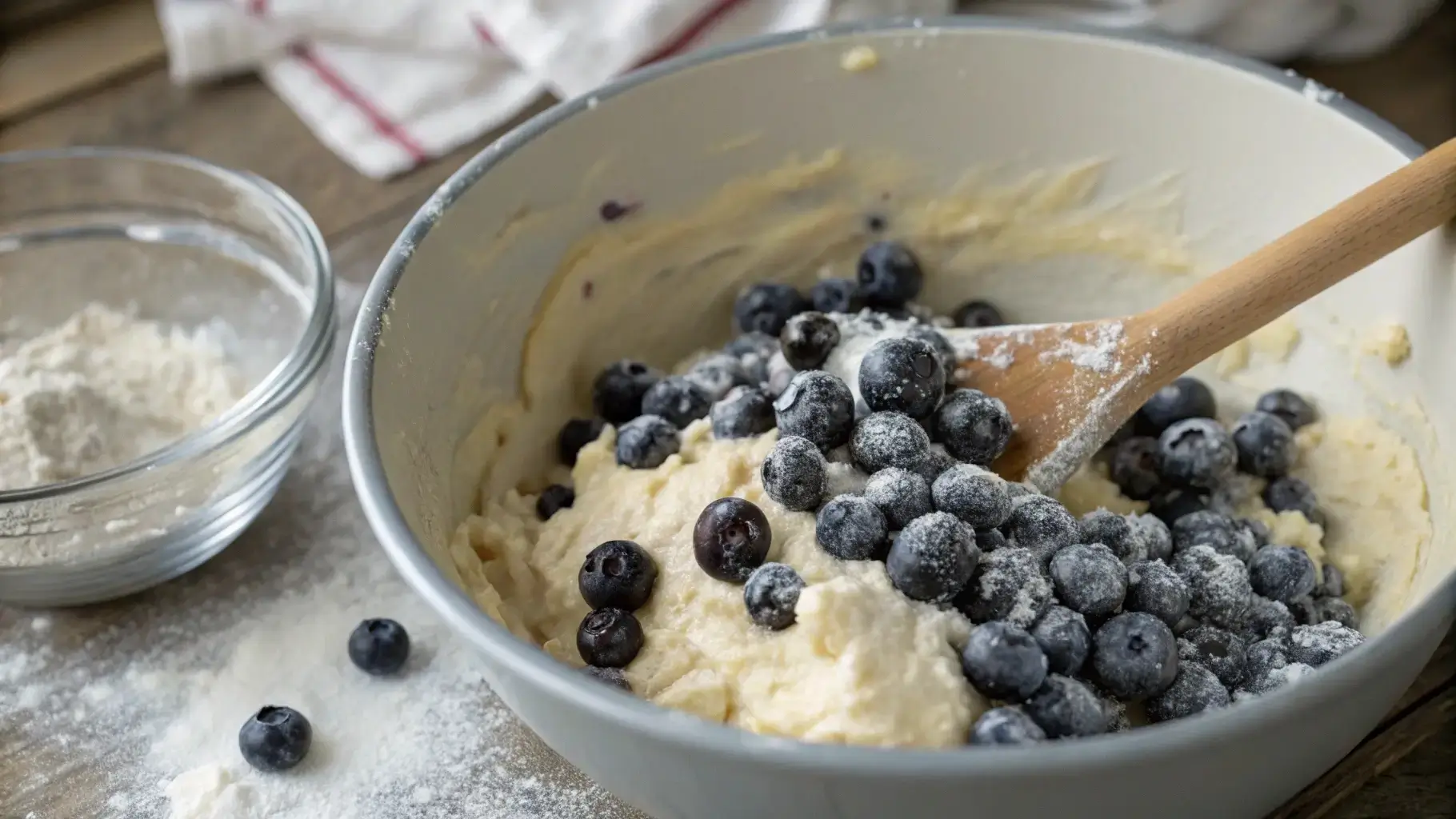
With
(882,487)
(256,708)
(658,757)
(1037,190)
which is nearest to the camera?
(658,757)

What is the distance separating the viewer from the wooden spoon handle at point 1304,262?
4.49ft

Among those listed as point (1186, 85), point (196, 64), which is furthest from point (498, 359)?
point (196, 64)

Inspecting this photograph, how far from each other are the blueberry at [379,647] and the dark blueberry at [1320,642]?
1039 millimetres

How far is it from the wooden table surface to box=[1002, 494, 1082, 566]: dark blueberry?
1.20m

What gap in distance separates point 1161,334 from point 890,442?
38 centimetres

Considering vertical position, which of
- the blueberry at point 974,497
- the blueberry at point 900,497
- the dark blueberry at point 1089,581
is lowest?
the blueberry at point 900,497

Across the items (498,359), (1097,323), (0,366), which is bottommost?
(0,366)

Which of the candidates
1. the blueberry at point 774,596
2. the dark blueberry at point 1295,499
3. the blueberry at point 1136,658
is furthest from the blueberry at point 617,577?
the dark blueberry at point 1295,499

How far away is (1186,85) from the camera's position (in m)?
1.63

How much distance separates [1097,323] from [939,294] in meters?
0.38

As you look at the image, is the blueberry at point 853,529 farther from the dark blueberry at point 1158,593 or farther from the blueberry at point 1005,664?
the dark blueberry at point 1158,593

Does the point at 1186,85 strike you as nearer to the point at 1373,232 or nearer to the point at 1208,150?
the point at 1208,150

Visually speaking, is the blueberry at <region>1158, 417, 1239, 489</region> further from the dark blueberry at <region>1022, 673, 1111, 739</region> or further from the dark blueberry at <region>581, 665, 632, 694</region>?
the dark blueberry at <region>581, 665, 632, 694</region>

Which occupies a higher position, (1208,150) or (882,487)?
(1208,150)
